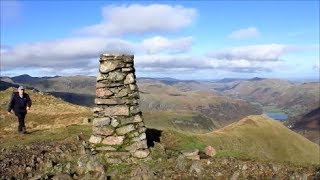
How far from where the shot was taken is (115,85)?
23203 millimetres

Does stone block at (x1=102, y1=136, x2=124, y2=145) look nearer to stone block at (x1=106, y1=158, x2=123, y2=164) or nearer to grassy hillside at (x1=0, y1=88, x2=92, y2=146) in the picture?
stone block at (x1=106, y1=158, x2=123, y2=164)

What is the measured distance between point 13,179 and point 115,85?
7325 millimetres

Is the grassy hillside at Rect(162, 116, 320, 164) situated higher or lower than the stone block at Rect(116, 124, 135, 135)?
lower

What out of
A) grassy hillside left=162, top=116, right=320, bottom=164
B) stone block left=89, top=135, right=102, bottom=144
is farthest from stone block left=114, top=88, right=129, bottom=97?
grassy hillside left=162, top=116, right=320, bottom=164

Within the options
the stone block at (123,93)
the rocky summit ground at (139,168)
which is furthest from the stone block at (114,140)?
the stone block at (123,93)

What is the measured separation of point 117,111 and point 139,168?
4.31 m

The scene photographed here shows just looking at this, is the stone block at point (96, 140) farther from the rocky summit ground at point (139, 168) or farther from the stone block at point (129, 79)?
the stone block at point (129, 79)

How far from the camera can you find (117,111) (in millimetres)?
23094

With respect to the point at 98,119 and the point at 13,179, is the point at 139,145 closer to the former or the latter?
the point at 98,119

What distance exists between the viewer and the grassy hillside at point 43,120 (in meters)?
31.4

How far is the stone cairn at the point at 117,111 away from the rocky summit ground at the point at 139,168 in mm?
875

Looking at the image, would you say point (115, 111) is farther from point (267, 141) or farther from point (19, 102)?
point (267, 141)

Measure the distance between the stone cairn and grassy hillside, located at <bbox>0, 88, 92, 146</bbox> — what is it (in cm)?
832

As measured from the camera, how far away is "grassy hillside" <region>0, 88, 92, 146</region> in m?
31.4
